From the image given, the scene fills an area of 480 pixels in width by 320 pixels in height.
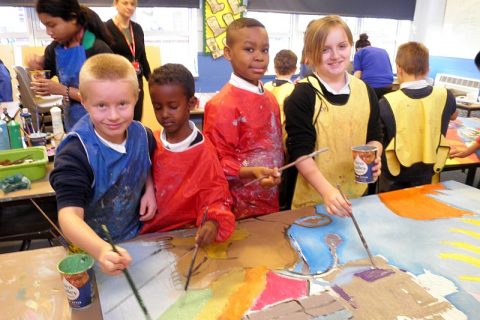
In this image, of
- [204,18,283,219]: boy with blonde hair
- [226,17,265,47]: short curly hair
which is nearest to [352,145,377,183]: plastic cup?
[204,18,283,219]: boy with blonde hair

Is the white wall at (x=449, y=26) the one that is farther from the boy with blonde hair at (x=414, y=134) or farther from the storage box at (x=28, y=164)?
the storage box at (x=28, y=164)

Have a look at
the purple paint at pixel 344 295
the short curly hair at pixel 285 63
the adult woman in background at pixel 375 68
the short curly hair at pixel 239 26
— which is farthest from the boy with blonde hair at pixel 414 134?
the adult woman in background at pixel 375 68

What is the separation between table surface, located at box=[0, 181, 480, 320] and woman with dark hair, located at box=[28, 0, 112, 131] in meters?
1.15

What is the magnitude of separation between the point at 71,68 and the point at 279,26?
18.2 ft

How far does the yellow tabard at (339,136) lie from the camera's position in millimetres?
1655

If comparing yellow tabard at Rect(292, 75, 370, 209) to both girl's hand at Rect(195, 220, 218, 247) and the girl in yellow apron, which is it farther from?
girl's hand at Rect(195, 220, 218, 247)

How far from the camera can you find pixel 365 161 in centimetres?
142

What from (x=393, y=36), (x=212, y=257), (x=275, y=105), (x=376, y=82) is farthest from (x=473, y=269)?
(x=393, y=36)

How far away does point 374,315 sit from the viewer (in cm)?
97

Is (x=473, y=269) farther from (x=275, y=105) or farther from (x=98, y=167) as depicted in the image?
(x=98, y=167)

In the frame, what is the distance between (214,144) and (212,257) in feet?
1.62

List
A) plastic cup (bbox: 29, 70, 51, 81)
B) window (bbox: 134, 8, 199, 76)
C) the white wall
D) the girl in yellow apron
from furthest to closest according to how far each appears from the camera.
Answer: the white wall → window (bbox: 134, 8, 199, 76) → plastic cup (bbox: 29, 70, 51, 81) → the girl in yellow apron

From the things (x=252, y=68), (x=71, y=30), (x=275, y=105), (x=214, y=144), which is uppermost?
(x=71, y=30)

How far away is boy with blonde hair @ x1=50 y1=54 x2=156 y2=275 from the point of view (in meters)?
1.12
